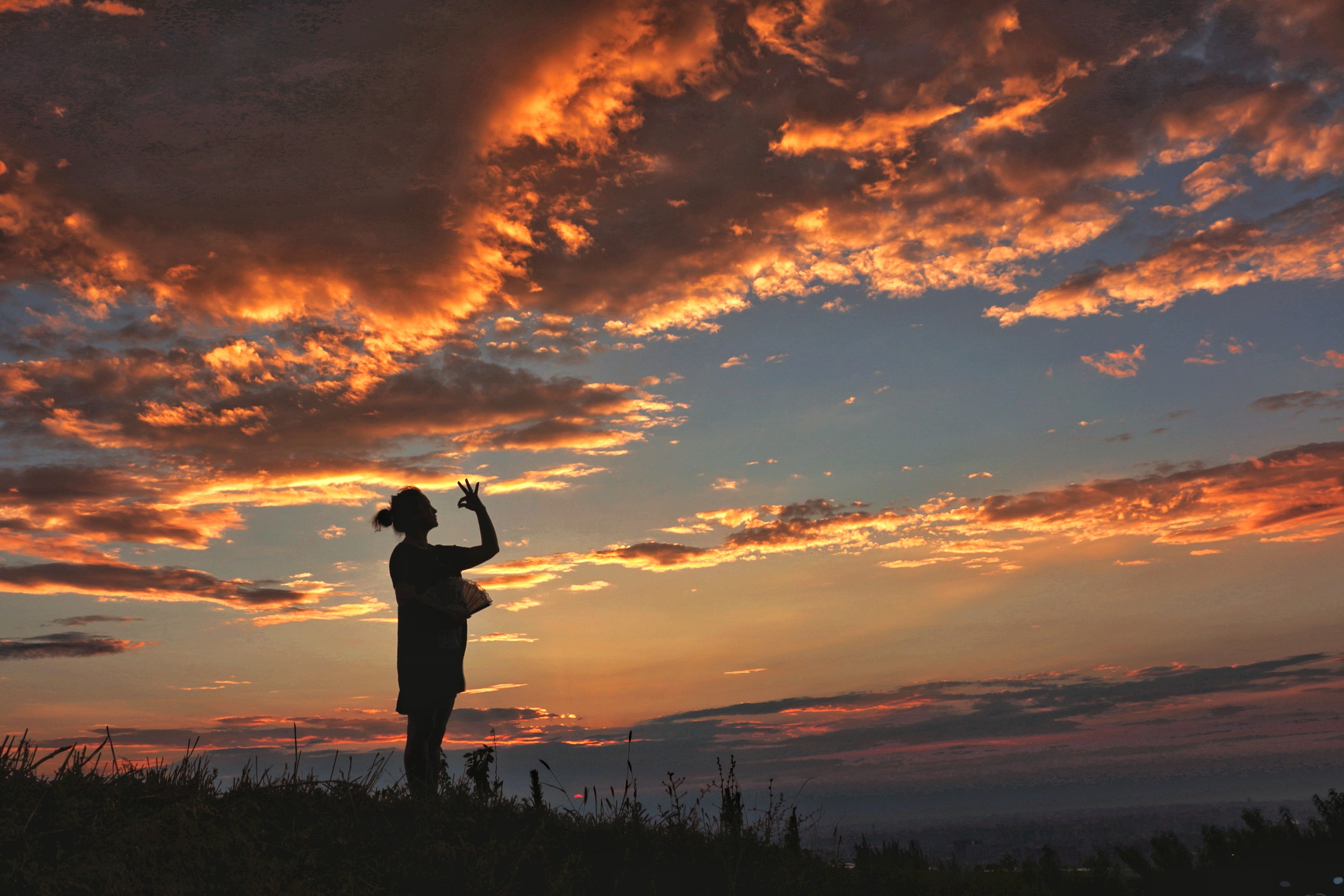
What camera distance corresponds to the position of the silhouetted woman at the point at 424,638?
24.4 feet

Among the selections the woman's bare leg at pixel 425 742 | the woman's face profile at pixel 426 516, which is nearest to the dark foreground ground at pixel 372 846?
the woman's bare leg at pixel 425 742

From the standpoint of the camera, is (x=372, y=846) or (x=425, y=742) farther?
(x=425, y=742)

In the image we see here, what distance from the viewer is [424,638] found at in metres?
7.56

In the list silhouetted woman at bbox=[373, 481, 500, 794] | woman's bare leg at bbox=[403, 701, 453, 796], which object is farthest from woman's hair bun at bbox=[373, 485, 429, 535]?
woman's bare leg at bbox=[403, 701, 453, 796]

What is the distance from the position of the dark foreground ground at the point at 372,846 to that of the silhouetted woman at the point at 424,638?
1.75ft

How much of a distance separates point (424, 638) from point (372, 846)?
2152mm

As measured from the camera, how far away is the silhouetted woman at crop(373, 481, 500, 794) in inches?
293

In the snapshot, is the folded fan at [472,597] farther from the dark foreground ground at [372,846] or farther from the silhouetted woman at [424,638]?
the dark foreground ground at [372,846]

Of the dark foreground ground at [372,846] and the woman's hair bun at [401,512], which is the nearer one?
the dark foreground ground at [372,846]

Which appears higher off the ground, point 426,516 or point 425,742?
point 426,516

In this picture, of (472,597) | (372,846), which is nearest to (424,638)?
(472,597)

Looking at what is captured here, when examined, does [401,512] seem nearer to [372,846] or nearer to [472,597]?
[472,597]

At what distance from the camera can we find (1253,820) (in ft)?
43.9

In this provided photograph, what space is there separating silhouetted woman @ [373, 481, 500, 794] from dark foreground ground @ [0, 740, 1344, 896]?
0.53m
